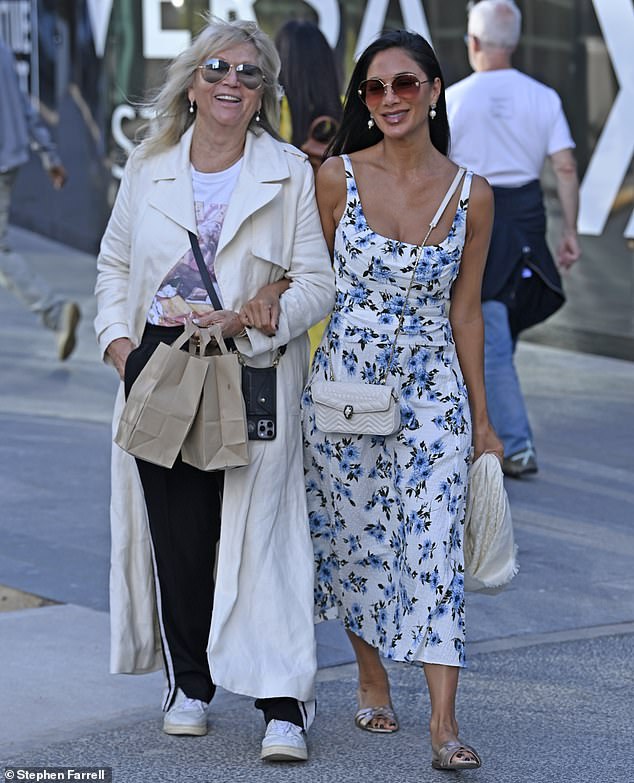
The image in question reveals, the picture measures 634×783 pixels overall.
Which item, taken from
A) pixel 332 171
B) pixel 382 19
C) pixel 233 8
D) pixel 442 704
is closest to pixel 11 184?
pixel 382 19

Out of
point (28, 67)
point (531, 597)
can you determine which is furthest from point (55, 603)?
point (28, 67)

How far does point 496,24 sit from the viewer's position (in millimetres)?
7758

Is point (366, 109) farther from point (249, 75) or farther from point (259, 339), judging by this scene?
point (259, 339)

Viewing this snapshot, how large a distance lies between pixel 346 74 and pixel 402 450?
8.14 meters

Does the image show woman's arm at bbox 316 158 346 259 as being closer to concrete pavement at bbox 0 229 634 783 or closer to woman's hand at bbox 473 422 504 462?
woman's hand at bbox 473 422 504 462

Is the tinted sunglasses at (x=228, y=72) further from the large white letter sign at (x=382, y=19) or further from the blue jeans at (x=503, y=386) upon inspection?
the large white letter sign at (x=382, y=19)

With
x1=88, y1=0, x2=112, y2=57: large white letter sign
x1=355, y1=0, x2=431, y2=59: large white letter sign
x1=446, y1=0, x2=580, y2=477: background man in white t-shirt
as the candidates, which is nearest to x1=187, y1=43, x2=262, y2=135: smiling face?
x1=446, y1=0, x2=580, y2=477: background man in white t-shirt

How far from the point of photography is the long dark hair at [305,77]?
6.09m

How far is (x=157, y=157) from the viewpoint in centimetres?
449

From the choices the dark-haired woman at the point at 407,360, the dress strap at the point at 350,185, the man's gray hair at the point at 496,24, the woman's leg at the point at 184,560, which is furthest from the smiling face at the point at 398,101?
the man's gray hair at the point at 496,24

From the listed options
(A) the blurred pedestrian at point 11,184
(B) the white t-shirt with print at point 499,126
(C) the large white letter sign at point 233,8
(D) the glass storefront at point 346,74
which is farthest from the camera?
(C) the large white letter sign at point 233,8

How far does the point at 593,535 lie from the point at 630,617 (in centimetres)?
100

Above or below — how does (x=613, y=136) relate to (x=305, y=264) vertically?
below

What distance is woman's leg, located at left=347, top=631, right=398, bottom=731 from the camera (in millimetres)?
4637
